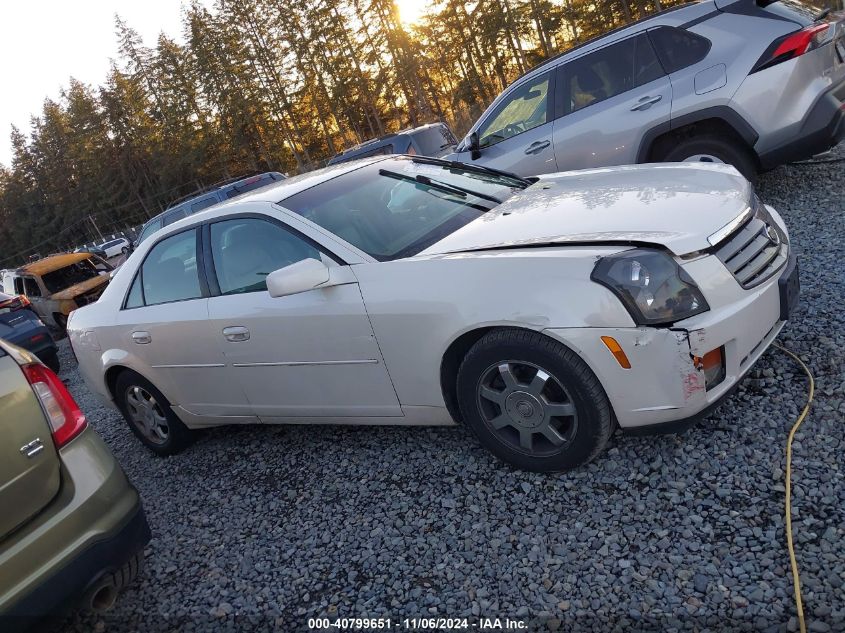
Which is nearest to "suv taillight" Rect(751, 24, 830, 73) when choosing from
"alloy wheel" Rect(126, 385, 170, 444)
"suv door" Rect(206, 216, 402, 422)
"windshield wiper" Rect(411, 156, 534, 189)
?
"windshield wiper" Rect(411, 156, 534, 189)

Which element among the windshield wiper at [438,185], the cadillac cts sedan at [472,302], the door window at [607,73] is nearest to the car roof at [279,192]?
the cadillac cts sedan at [472,302]

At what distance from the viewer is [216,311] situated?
3684mm

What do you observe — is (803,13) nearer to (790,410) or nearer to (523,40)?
(790,410)

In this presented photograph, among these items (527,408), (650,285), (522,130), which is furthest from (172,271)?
(522,130)

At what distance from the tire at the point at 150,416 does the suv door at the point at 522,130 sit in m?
4.07

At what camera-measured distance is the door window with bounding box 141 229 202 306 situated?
3.94 m

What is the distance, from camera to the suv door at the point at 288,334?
315 cm

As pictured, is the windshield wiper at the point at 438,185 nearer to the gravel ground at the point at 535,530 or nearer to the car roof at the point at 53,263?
the gravel ground at the point at 535,530

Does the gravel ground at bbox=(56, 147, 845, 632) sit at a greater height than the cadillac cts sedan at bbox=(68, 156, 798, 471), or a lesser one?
lesser

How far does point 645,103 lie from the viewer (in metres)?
5.48

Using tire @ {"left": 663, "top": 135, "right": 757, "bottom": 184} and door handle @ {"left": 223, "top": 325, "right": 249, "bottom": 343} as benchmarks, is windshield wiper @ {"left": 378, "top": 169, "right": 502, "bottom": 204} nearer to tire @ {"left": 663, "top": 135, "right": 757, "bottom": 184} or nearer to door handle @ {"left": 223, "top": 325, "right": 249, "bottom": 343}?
door handle @ {"left": 223, "top": 325, "right": 249, "bottom": 343}

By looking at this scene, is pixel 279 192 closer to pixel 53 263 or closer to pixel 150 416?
pixel 150 416

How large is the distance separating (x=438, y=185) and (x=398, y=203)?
40cm

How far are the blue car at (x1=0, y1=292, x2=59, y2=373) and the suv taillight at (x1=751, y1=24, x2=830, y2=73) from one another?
9.41 metres
